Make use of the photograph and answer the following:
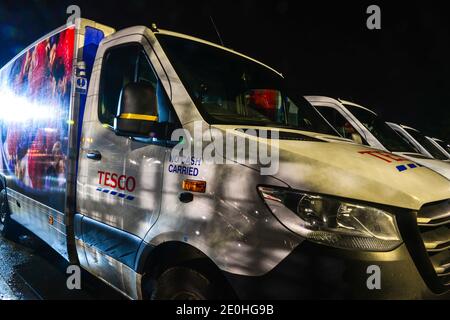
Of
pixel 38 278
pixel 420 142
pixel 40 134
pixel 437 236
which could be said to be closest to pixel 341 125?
pixel 420 142

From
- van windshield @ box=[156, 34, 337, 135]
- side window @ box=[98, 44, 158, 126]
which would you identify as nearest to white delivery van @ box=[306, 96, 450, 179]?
van windshield @ box=[156, 34, 337, 135]

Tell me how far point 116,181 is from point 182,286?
1053 millimetres

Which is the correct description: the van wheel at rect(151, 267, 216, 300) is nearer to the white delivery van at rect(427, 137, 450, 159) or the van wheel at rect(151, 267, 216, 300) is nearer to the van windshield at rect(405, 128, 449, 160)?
the van windshield at rect(405, 128, 449, 160)

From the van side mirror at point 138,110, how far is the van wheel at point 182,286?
941 millimetres

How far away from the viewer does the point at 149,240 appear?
2492mm

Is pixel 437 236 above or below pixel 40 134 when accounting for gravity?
below

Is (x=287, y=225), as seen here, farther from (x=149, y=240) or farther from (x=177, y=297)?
(x=149, y=240)

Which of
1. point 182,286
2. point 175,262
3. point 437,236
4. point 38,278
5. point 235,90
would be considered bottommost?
point 38,278

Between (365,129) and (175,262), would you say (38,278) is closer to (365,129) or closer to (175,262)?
(175,262)

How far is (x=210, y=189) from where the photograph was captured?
2146 mm

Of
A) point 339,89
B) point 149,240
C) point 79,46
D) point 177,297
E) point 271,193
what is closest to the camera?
point 271,193
